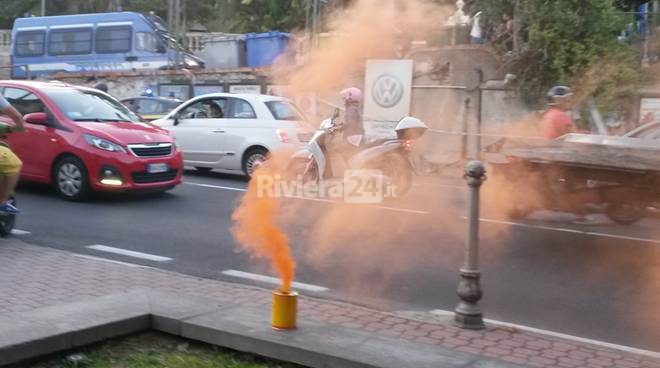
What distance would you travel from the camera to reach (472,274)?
5680 millimetres

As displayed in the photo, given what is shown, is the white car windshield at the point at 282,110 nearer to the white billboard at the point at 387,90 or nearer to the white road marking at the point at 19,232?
the white billboard at the point at 387,90

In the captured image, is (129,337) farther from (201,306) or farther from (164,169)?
(164,169)

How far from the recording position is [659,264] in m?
8.24

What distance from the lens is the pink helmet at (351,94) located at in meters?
9.76

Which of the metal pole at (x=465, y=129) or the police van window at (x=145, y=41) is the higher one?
the police van window at (x=145, y=41)

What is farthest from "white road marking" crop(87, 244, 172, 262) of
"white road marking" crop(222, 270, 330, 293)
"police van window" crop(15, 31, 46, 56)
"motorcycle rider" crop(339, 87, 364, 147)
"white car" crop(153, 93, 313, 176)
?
"police van window" crop(15, 31, 46, 56)

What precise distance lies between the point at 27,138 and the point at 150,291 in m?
6.28

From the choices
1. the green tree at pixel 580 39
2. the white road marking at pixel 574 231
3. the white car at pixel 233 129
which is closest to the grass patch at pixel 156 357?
the green tree at pixel 580 39

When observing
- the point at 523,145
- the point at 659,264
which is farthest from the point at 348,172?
the point at 659,264

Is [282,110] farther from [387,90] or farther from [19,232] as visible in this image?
[19,232]

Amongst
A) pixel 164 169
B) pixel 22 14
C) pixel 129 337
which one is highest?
pixel 22 14

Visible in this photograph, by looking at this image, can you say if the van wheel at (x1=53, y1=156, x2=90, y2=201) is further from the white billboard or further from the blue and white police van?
the blue and white police van

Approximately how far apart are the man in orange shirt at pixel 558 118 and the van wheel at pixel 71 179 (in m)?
6.14

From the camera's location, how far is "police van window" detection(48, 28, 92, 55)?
3155 centimetres
